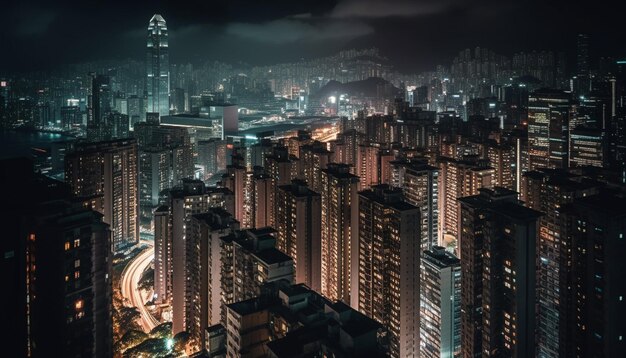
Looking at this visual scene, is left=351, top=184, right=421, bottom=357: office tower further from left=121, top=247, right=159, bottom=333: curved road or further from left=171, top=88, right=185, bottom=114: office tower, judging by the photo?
left=171, top=88, right=185, bottom=114: office tower

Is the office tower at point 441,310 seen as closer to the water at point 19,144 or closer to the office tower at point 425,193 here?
the office tower at point 425,193

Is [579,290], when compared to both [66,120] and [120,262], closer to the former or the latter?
[120,262]

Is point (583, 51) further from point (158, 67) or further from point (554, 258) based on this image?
point (158, 67)

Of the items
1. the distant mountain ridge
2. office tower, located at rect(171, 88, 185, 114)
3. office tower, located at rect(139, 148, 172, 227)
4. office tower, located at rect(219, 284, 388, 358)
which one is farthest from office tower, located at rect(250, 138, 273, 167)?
office tower, located at rect(171, 88, 185, 114)

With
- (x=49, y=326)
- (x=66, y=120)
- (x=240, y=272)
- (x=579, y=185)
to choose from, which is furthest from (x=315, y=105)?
(x=49, y=326)

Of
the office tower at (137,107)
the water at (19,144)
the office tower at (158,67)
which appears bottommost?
the water at (19,144)

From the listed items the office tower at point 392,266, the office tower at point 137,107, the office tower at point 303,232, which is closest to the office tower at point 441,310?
the office tower at point 392,266

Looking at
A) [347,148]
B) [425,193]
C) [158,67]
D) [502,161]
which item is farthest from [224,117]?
[425,193]
